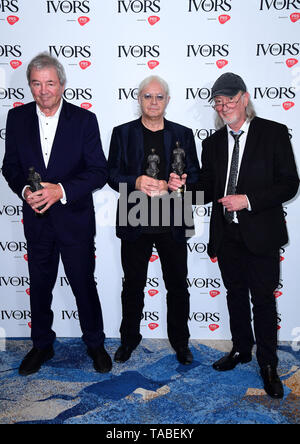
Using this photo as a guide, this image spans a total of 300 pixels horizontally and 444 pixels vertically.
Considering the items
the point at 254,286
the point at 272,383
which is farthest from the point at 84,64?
the point at 272,383

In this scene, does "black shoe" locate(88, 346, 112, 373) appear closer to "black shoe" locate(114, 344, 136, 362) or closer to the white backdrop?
"black shoe" locate(114, 344, 136, 362)

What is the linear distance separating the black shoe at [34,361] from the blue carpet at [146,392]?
0.16ft

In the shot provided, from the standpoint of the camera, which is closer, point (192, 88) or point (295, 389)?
point (295, 389)

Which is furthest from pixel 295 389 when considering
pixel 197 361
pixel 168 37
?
pixel 168 37

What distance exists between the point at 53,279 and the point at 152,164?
136 cm

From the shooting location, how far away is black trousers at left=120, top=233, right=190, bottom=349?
313cm

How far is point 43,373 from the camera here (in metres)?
3.25

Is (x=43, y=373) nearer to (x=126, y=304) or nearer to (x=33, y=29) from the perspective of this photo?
(x=126, y=304)

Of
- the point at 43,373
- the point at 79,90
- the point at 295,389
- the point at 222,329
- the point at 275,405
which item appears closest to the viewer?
the point at 275,405

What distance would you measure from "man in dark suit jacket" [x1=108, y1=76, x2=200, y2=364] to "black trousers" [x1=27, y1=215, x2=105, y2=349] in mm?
314

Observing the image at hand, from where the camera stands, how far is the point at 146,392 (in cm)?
297

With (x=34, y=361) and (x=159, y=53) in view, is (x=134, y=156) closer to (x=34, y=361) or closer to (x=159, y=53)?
(x=159, y=53)

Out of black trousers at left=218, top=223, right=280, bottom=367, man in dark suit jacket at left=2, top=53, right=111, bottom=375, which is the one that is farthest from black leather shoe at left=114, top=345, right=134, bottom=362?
black trousers at left=218, top=223, right=280, bottom=367
